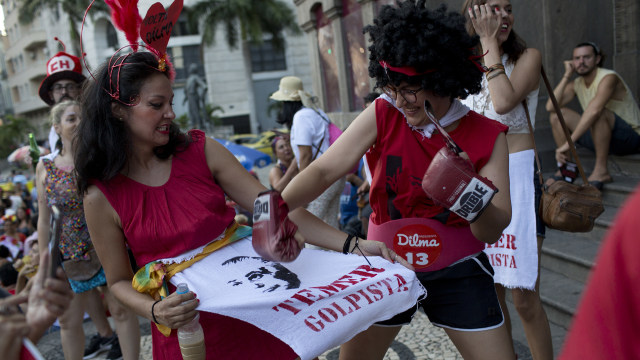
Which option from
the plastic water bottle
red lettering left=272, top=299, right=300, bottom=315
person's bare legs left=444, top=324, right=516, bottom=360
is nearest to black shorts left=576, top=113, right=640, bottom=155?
person's bare legs left=444, top=324, right=516, bottom=360

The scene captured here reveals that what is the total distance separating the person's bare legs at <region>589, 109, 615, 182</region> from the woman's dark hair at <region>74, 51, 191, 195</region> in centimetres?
453

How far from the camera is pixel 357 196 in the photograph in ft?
19.1

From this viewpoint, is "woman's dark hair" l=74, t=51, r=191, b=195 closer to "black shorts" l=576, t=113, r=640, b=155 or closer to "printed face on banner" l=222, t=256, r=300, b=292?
"printed face on banner" l=222, t=256, r=300, b=292

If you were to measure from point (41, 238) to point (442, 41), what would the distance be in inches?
121

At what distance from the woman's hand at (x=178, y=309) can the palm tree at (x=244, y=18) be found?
32.2 m

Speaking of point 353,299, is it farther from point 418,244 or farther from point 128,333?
point 128,333

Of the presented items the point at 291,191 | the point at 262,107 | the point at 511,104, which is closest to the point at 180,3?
the point at 291,191

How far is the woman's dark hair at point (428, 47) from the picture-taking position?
1.98 meters

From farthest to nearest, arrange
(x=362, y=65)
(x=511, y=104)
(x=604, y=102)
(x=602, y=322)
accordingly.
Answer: (x=362, y=65), (x=604, y=102), (x=511, y=104), (x=602, y=322)

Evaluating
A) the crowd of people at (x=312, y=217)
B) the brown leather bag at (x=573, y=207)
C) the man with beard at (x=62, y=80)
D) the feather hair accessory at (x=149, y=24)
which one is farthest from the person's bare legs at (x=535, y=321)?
the man with beard at (x=62, y=80)

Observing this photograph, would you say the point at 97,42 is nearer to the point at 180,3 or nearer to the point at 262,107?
the point at 262,107

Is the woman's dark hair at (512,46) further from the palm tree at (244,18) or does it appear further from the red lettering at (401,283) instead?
the palm tree at (244,18)

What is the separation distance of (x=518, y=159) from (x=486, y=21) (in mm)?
761

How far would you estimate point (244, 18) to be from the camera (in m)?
32.3
